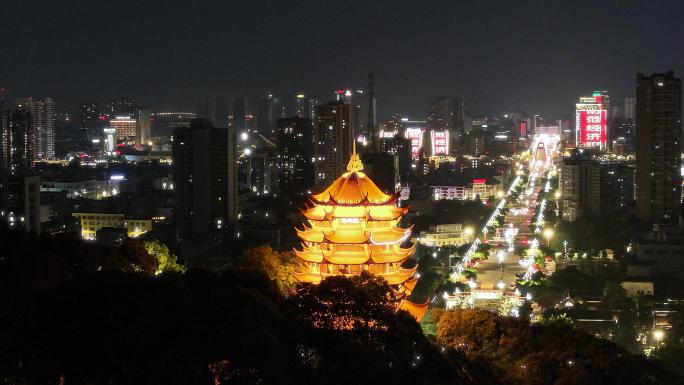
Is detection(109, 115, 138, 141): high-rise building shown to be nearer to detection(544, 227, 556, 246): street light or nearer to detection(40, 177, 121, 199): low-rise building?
detection(40, 177, 121, 199): low-rise building

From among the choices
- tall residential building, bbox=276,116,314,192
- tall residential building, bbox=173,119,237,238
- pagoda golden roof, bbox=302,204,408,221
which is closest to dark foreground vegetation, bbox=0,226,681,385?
pagoda golden roof, bbox=302,204,408,221

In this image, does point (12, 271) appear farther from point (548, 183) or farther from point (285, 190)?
point (548, 183)

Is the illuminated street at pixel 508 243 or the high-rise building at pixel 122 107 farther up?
the high-rise building at pixel 122 107

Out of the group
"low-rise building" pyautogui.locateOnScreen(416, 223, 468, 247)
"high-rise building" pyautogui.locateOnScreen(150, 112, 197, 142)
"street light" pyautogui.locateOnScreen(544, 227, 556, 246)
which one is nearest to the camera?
"street light" pyautogui.locateOnScreen(544, 227, 556, 246)

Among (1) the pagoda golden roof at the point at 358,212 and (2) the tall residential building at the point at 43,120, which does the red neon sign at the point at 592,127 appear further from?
(1) the pagoda golden roof at the point at 358,212

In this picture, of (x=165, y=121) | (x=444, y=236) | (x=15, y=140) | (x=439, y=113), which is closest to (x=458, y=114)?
(x=439, y=113)

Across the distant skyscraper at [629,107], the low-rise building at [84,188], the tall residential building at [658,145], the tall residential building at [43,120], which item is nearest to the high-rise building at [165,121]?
the tall residential building at [43,120]

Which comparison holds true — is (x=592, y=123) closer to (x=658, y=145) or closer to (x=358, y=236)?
(x=658, y=145)
